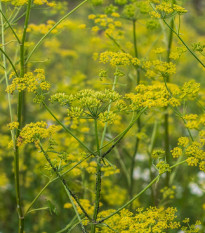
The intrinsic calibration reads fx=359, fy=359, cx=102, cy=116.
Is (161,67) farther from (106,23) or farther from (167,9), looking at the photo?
(106,23)

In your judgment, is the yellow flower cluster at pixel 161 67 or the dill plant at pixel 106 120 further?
the yellow flower cluster at pixel 161 67

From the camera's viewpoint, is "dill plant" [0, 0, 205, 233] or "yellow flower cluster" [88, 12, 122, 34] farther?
"yellow flower cluster" [88, 12, 122, 34]

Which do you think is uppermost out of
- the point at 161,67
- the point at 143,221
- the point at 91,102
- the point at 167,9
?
the point at 167,9

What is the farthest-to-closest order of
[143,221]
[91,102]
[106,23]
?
[106,23] < [143,221] < [91,102]

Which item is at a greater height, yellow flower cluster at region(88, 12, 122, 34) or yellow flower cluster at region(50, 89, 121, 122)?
yellow flower cluster at region(88, 12, 122, 34)

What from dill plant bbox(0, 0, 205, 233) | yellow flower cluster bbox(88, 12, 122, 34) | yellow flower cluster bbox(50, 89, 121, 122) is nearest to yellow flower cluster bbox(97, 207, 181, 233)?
dill plant bbox(0, 0, 205, 233)

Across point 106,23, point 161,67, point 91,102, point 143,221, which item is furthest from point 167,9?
point 143,221

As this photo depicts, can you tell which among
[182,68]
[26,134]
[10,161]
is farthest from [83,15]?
[26,134]

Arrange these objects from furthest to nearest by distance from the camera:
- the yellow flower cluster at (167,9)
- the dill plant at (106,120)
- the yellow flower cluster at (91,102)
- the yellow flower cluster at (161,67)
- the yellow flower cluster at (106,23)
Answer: the yellow flower cluster at (106,23)
the yellow flower cluster at (161,67)
the yellow flower cluster at (167,9)
the dill plant at (106,120)
the yellow flower cluster at (91,102)

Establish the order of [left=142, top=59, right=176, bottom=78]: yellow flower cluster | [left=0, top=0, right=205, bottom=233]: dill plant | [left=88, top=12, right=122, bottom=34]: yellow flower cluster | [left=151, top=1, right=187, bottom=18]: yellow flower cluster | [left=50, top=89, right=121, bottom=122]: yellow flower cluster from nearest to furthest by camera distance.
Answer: [left=50, top=89, right=121, bottom=122]: yellow flower cluster → [left=0, top=0, right=205, bottom=233]: dill plant → [left=151, top=1, right=187, bottom=18]: yellow flower cluster → [left=142, top=59, right=176, bottom=78]: yellow flower cluster → [left=88, top=12, right=122, bottom=34]: yellow flower cluster

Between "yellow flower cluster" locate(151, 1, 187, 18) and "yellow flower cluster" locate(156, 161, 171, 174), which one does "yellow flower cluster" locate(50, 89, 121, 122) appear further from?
"yellow flower cluster" locate(151, 1, 187, 18)

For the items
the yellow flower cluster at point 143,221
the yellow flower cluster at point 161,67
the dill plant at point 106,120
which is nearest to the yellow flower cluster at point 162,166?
the dill plant at point 106,120

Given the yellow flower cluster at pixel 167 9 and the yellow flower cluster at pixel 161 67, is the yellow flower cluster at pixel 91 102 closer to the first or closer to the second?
the yellow flower cluster at pixel 161 67

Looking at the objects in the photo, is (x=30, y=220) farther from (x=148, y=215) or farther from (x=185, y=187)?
(x=148, y=215)
